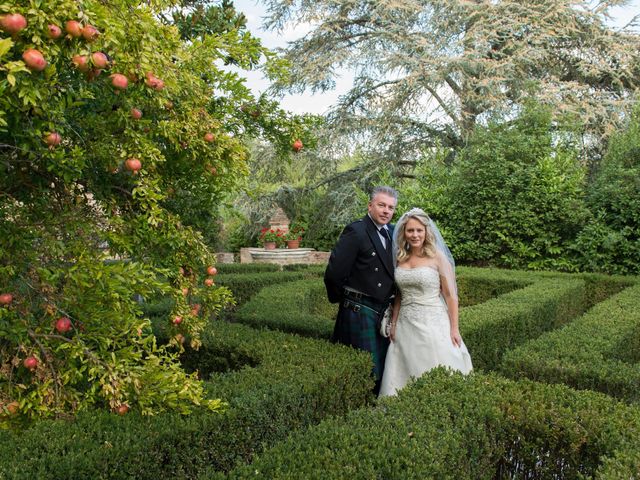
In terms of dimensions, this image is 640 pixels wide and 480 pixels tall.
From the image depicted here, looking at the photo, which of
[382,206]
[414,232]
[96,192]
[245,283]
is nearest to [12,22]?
[96,192]

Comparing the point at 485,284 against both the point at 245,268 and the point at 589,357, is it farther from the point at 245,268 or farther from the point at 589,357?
the point at 589,357

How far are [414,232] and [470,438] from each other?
77.5 inches

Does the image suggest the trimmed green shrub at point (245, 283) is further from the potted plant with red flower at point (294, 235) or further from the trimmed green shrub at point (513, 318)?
the potted plant with red flower at point (294, 235)

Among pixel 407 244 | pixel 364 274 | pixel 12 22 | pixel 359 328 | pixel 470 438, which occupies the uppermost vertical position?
pixel 12 22

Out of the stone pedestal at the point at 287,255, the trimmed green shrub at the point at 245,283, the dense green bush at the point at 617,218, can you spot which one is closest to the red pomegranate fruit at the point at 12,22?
the trimmed green shrub at the point at 245,283

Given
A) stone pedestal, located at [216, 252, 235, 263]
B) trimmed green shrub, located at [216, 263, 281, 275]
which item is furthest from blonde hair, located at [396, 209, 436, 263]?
stone pedestal, located at [216, 252, 235, 263]

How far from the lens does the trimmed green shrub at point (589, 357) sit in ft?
12.2

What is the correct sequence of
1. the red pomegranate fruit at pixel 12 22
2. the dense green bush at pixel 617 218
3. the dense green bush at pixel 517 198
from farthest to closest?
the dense green bush at pixel 517 198
the dense green bush at pixel 617 218
the red pomegranate fruit at pixel 12 22

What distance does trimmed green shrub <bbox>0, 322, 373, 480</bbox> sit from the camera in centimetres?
238

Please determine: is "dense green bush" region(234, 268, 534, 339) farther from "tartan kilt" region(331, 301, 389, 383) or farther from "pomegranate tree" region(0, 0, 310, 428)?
"pomegranate tree" region(0, 0, 310, 428)

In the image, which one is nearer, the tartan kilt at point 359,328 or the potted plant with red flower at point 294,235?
the tartan kilt at point 359,328

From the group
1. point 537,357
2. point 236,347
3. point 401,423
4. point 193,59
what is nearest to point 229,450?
point 401,423

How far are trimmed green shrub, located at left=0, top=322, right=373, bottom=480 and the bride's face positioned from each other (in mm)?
1048

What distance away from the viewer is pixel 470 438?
8.99 ft
